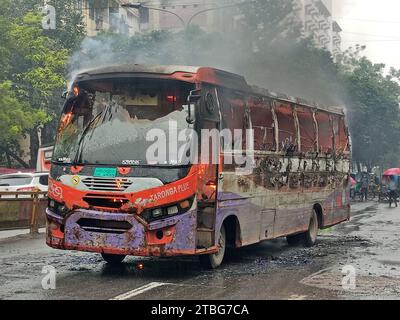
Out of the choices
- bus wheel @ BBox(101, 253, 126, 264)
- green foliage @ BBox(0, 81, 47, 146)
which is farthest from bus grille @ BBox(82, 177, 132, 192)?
green foliage @ BBox(0, 81, 47, 146)

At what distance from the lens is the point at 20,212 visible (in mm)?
14797

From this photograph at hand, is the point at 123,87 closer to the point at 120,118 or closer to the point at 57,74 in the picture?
the point at 120,118

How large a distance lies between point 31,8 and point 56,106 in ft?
18.5

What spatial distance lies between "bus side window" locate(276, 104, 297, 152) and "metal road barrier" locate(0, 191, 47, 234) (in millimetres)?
6678

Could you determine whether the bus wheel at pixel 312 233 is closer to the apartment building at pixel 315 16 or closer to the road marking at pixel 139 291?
the road marking at pixel 139 291

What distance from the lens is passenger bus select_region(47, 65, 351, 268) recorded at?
26.7 feet

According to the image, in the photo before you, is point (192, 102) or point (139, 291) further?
point (192, 102)

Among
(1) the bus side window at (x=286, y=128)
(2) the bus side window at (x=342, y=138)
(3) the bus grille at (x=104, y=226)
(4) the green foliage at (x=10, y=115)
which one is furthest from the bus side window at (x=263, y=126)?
(4) the green foliage at (x=10, y=115)

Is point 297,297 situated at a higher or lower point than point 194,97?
lower

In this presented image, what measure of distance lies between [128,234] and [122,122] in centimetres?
155

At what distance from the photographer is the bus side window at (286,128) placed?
11352 mm

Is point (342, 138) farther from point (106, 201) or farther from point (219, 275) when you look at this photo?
point (106, 201)

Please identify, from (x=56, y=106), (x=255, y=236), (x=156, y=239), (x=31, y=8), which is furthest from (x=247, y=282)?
(x=31, y=8)

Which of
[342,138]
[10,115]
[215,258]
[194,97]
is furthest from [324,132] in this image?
[10,115]
